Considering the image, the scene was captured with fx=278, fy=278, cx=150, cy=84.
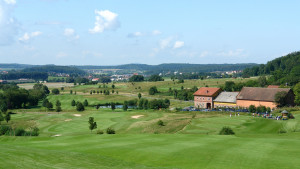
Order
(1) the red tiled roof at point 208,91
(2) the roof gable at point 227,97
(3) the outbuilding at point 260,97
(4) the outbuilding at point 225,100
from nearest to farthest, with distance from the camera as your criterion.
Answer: (3) the outbuilding at point 260,97
(4) the outbuilding at point 225,100
(2) the roof gable at point 227,97
(1) the red tiled roof at point 208,91

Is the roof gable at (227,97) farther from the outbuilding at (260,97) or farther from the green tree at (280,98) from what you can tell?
the green tree at (280,98)

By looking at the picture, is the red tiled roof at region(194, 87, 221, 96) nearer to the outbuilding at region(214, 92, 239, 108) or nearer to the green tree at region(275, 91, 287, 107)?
the outbuilding at region(214, 92, 239, 108)

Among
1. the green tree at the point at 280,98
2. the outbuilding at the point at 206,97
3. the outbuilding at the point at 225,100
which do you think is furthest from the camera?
the outbuilding at the point at 206,97

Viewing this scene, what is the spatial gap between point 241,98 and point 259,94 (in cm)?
539

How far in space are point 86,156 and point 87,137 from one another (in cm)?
1461

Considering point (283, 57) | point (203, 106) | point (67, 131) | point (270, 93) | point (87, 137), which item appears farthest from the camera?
point (283, 57)

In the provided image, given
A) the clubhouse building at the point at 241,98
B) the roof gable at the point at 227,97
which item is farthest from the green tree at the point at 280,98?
the roof gable at the point at 227,97

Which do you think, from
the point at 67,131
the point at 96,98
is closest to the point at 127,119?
the point at 67,131

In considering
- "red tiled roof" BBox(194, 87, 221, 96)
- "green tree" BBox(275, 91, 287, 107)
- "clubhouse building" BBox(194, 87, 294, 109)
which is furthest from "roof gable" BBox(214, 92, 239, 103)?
"green tree" BBox(275, 91, 287, 107)

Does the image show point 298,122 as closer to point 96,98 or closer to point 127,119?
point 127,119

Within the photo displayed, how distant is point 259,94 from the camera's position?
83812 mm

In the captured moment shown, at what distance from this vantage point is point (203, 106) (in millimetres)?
98000

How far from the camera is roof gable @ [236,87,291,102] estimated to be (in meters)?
81.0

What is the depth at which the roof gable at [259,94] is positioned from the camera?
266 feet
